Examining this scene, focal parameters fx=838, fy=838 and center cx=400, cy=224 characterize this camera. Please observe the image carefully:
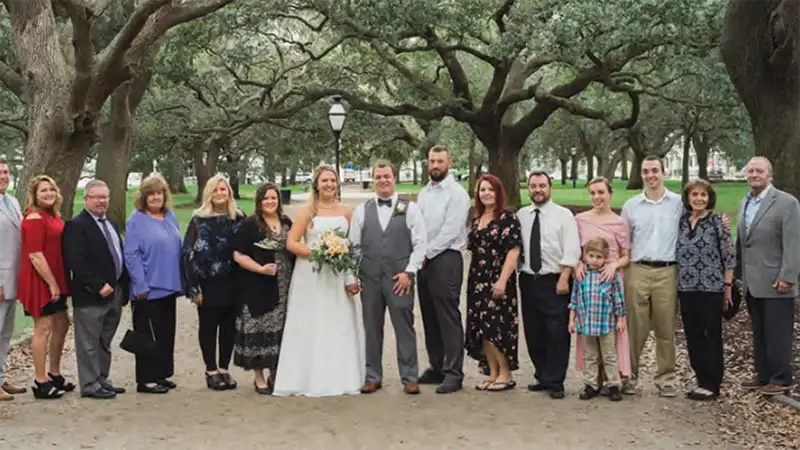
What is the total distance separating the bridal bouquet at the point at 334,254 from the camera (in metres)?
7.01

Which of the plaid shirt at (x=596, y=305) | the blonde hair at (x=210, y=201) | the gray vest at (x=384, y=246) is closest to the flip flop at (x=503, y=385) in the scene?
the plaid shirt at (x=596, y=305)

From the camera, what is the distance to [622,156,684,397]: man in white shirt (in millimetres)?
6984

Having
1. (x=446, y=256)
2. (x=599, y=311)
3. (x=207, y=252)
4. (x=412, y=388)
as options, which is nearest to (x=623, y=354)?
(x=599, y=311)

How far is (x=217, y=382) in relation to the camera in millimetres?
7504

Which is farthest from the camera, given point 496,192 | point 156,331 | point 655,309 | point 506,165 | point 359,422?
point 506,165

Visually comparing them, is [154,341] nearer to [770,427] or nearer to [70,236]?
[70,236]

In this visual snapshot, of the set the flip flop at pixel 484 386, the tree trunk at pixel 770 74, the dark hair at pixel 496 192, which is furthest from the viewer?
the tree trunk at pixel 770 74

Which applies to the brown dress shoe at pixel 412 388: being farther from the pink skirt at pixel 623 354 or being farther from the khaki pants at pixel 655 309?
the khaki pants at pixel 655 309

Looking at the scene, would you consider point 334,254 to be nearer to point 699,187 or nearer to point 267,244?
point 267,244

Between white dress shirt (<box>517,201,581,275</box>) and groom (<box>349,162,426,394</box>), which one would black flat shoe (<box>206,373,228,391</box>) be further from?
white dress shirt (<box>517,201,581,275</box>)

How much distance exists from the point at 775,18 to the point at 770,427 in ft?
20.1

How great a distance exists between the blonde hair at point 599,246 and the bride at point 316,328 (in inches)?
82.9

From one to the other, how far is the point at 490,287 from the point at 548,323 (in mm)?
576

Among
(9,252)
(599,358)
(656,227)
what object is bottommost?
(599,358)
